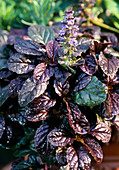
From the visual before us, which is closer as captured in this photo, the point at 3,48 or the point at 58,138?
the point at 58,138

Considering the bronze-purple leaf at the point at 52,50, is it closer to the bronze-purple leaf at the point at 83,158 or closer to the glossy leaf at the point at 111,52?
the glossy leaf at the point at 111,52

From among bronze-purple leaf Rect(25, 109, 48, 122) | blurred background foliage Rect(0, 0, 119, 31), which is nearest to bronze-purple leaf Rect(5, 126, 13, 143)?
bronze-purple leaf Rect(25, 109, 48, 122)

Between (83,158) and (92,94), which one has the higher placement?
(92,94)

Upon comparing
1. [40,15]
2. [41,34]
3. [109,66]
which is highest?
[40,15]

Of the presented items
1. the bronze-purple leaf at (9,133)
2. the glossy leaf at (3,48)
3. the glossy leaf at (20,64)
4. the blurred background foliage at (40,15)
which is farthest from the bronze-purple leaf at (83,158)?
the blurred background foliage at (40,15)

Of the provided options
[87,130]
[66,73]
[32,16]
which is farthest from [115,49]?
[32,16]

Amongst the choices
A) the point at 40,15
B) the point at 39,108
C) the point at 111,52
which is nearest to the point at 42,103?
the point at 39,108

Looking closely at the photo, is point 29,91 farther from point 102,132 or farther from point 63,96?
point 102,132
